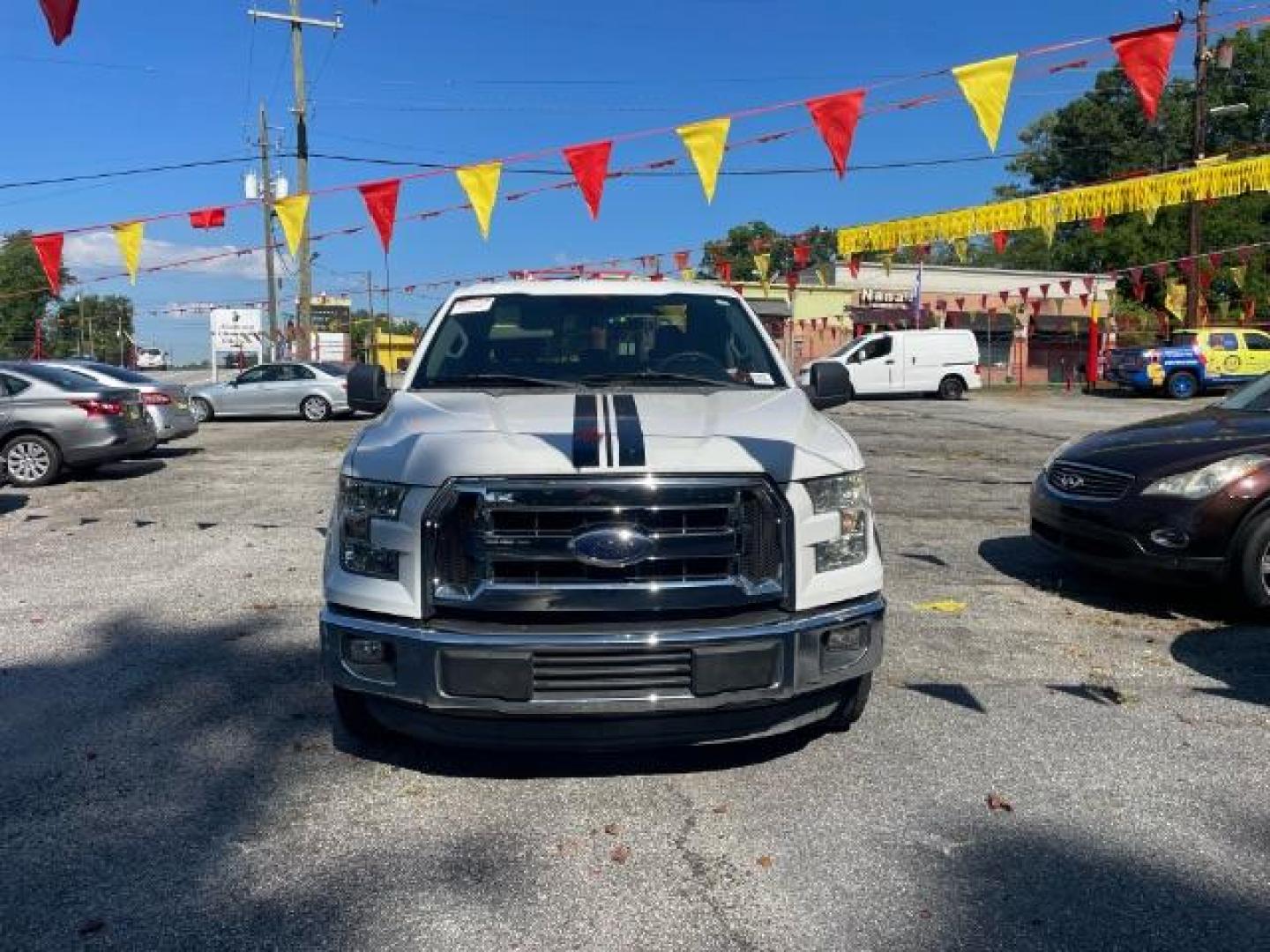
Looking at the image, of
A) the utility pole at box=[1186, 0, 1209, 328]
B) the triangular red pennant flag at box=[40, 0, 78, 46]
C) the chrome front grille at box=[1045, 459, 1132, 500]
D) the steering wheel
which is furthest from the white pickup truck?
the utility pole at box=[1186, 0, 1209, 328]

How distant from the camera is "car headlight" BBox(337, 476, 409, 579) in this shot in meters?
3.32

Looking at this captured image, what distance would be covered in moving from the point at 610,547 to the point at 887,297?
43.1m

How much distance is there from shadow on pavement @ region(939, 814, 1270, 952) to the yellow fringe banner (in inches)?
665

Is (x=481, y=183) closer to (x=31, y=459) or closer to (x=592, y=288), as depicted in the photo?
(x=31, y=459)

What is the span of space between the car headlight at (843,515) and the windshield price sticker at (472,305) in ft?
7.35

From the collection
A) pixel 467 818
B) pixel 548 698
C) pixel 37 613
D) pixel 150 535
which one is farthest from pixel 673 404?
pixel 150 535

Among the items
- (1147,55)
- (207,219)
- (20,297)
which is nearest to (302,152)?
(207,219)

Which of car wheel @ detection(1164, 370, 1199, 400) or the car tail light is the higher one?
the car tail light

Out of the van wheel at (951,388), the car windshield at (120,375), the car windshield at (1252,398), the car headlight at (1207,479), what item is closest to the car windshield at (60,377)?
the car windshield at (120,375)

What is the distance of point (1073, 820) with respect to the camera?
331 cm

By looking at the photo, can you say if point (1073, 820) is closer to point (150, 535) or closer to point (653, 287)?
point (653, 287)

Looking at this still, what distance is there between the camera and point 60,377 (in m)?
11.7

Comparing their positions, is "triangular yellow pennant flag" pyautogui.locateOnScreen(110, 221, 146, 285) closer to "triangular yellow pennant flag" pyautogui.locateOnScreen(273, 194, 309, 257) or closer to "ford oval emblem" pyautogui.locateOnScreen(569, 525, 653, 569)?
"triangular yellow pennant flag" pyautogui.locateOnScreen(273, 194, 309, 257)

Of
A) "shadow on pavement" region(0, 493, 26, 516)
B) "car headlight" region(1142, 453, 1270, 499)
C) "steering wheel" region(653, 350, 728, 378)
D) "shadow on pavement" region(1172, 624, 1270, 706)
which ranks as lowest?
"shadow on pavement" region(1172, 624, 1270, 706)
